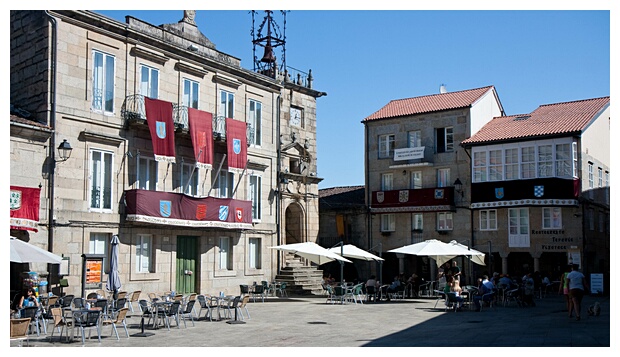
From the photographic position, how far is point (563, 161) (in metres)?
34.2

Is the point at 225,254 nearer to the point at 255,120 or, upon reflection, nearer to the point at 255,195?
the point at 255,195

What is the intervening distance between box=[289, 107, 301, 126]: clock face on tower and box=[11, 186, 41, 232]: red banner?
48.4ft

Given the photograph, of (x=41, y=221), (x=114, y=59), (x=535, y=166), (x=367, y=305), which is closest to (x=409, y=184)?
(x=535, y=166)

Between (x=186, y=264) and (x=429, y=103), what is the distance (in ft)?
60.8

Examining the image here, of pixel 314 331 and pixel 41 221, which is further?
pixel 41 221

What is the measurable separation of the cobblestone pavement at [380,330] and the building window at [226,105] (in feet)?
30.4

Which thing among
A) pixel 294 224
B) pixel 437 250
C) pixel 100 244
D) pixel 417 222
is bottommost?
pixel 437 250

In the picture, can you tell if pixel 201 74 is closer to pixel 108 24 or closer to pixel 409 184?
pixel 108 24

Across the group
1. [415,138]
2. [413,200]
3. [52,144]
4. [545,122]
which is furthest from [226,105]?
[545,122]

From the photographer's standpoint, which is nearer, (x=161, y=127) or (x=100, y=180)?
(x=100, y=180)

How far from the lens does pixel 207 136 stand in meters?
27.7

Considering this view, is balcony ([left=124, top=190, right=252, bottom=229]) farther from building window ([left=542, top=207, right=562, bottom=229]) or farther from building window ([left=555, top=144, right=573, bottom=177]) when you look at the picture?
building window ([left=555, top=144, right=573, bottom=177])

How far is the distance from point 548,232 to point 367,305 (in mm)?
13374
